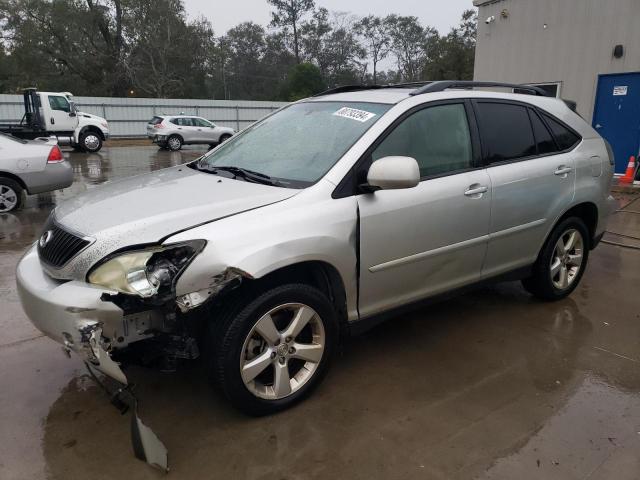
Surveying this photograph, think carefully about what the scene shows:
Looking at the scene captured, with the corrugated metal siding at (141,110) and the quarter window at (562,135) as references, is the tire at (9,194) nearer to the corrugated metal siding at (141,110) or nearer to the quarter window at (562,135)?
the quarter window at (562,135)

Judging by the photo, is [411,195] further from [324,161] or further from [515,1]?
[515,1]

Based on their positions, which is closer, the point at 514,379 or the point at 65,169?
the point at 514,379

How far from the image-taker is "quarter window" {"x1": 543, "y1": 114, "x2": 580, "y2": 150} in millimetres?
4125

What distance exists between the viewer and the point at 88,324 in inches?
88.7

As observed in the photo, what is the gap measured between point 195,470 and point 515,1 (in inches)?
502

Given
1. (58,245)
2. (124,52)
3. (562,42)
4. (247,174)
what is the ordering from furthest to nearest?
(124,52) < (562,42) < (247,174) < (58,245)

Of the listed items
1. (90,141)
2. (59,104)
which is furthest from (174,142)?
(59,104)

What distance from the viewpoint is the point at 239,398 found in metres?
2.61

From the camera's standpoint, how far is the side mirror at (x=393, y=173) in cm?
275

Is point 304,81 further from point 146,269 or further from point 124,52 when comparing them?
point 146,269

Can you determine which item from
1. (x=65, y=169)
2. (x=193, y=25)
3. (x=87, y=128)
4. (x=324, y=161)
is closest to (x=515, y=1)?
(x=65, y=169)

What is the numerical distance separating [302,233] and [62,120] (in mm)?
18319

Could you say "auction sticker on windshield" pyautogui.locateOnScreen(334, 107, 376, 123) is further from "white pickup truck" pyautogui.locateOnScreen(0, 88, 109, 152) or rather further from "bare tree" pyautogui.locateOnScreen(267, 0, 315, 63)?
"bare tree" pyautogui.locateOnScreen(267, 0, 315, 63)

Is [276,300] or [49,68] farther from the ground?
[49,68]
